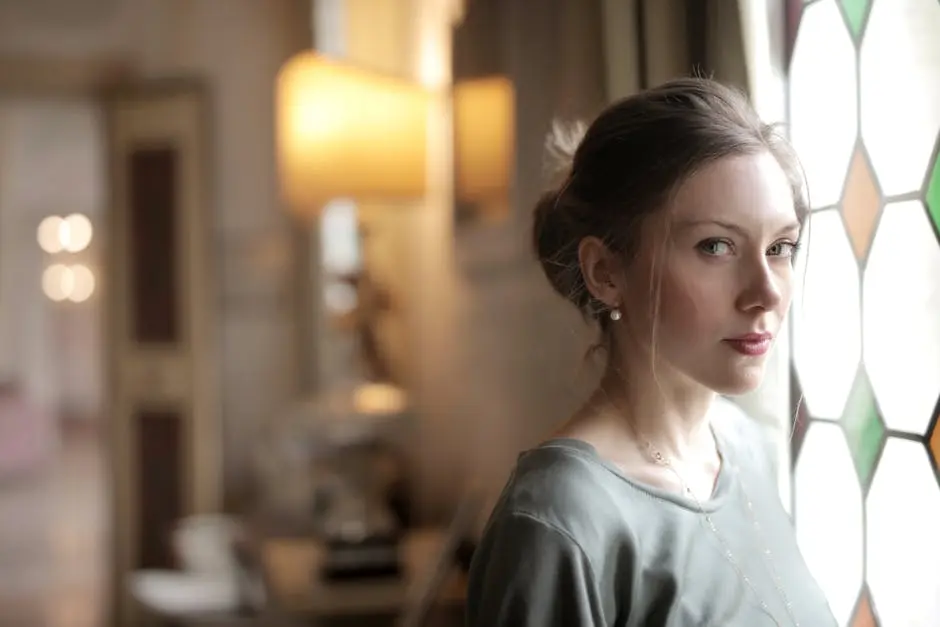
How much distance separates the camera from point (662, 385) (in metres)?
0.53

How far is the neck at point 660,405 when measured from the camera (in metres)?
0.53

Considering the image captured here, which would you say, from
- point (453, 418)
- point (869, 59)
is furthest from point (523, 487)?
point (453, 418)

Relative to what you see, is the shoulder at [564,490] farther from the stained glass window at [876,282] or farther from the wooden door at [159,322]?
the wooden door at [159,322]

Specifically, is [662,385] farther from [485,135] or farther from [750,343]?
[485,135]

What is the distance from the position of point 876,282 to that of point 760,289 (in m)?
0.08

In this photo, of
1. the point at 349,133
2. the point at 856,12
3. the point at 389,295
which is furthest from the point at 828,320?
the point at 389,295

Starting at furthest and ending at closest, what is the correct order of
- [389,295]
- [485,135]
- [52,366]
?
[52,366], [389,295], [485,135]

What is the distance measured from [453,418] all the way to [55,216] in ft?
16.5

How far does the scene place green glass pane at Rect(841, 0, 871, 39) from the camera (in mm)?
515

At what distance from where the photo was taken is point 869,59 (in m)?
0.51

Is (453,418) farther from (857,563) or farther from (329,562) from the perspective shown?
(857,563)

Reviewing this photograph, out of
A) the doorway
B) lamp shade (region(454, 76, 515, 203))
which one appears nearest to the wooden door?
the doorway

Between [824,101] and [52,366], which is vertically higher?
[824,101]

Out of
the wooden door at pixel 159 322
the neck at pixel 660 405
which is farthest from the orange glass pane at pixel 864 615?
the wooden door at pixel 159 322
